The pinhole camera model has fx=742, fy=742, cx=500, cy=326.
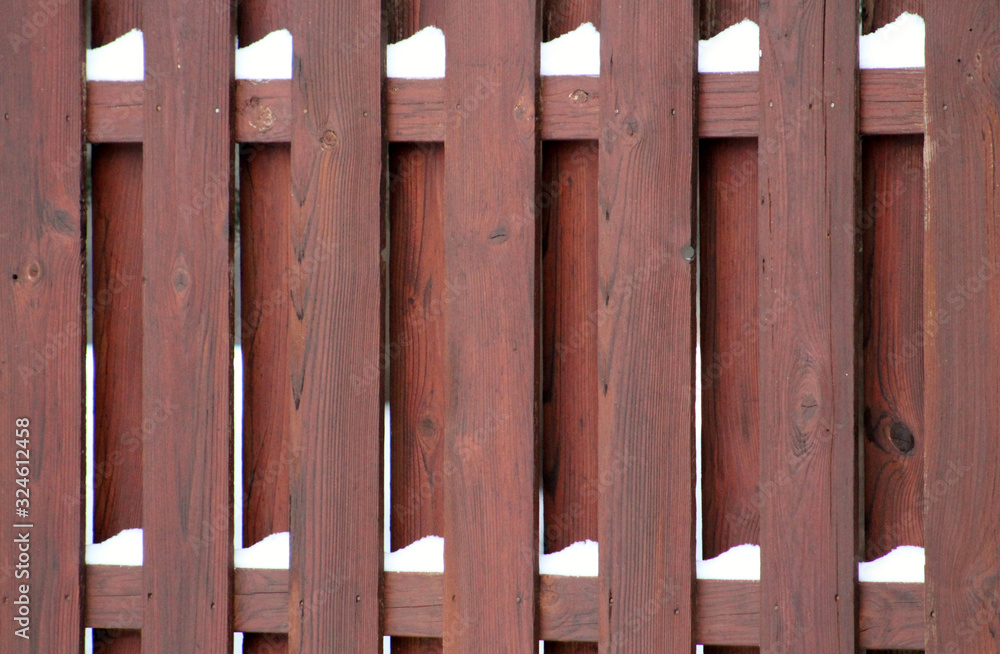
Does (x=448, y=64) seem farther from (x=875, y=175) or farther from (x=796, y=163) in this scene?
(x=875, y=175)

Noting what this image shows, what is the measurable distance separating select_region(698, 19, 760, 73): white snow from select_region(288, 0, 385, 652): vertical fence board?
73 centimetres

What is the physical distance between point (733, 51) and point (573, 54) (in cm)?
36

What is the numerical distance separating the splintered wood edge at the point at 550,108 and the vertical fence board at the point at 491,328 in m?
0.06

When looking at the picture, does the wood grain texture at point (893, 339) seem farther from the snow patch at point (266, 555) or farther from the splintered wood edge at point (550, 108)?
the snow patch at point (266, 555)

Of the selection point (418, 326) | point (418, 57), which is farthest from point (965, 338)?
point (418, 57)

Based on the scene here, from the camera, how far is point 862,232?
170cm

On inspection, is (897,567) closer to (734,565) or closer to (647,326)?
(734,565)

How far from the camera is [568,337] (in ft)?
5.77

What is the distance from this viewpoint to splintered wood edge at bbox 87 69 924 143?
1.63 metres

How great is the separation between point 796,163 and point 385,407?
1076 mm

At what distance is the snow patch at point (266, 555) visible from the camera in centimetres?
174

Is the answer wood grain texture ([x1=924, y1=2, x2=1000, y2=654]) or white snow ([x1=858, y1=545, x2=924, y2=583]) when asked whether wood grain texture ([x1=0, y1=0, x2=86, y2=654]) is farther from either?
wood grain texture ([x1=924, y1=2, x2=1000, y2=654])

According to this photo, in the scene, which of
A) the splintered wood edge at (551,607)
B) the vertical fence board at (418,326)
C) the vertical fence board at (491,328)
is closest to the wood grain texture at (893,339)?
the splintered wood edge at (551,607)

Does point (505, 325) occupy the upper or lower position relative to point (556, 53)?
lower
